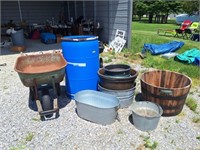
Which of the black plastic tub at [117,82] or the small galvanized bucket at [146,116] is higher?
the black plastic tub at [117,82]

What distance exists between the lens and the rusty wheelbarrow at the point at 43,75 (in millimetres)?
3008

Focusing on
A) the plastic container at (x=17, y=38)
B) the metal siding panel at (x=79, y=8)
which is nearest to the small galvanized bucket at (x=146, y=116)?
the plastic container at (x=17, y=38)

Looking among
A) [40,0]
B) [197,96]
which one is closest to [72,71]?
[197,96]

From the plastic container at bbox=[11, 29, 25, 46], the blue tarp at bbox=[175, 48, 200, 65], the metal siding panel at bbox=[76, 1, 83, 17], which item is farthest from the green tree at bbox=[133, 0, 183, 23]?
the plastic container at bbox=[11, 29, 25, 46]

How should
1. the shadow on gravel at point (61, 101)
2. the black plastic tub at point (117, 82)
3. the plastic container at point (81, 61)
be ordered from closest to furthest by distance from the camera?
the black plastic tub at point (117, 82)
the plastic container at point (81, 61)
the shadow on gravel at point (61, 101)

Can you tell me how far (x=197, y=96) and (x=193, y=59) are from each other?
89.3 inches

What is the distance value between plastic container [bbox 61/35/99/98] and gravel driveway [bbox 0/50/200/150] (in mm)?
457

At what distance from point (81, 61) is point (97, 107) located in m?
0.96

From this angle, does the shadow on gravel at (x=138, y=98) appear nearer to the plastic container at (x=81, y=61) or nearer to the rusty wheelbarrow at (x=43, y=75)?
the plastic container at (x=81, y=61)

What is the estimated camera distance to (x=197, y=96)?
406 cm

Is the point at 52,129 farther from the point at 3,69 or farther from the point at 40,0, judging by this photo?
the point at 40,0

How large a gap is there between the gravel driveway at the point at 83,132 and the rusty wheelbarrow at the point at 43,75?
0.25 metres

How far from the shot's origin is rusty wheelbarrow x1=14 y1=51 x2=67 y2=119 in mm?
3008

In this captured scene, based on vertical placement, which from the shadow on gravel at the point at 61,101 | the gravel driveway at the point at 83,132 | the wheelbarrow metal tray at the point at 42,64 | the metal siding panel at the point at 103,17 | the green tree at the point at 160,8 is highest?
the green tree at the point at 160,8
